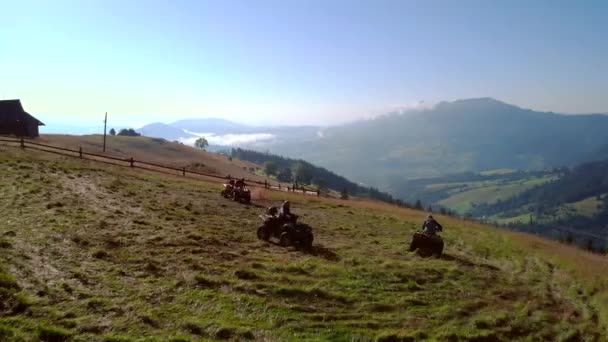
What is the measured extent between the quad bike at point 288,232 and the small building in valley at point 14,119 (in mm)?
65987

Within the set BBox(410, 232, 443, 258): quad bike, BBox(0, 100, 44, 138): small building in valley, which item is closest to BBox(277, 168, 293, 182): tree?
BBox(0, 100, 44, 138): small building in valley

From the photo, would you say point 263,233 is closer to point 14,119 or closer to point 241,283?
point 241,283

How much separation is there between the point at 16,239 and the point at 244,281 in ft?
26.5

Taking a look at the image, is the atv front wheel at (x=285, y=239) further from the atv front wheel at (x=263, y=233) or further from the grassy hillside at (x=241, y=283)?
the atv front wheel at (x=263, y=233)

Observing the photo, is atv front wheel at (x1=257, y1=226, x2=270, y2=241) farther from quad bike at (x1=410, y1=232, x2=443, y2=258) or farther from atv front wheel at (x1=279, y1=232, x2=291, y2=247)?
quad bike at (x1=410, y1=232, x2=443, y2=258)

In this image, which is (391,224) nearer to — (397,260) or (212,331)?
(397,260)

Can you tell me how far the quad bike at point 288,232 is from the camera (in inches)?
729

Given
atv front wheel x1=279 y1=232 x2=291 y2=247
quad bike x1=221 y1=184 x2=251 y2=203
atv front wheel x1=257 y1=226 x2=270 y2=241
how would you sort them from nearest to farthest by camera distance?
atv front wheel x1=279 y1=232 x2=291 y2=247
atv front wheel x1=257 y1=226 x2=270 y2=241
quad bike x1=221 y1=184 x2=251 y2=203

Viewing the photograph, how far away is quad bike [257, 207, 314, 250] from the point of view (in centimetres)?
1852

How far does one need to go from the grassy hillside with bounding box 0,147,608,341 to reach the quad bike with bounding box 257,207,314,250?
27.1 inches

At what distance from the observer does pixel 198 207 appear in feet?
83.5

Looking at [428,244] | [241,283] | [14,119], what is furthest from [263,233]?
[14,119]

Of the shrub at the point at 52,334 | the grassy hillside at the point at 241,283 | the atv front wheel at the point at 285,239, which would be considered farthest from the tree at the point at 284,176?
the shrub at the point at 52,334

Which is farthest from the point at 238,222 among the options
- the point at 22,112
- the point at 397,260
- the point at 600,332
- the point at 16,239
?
the point at 22,112
